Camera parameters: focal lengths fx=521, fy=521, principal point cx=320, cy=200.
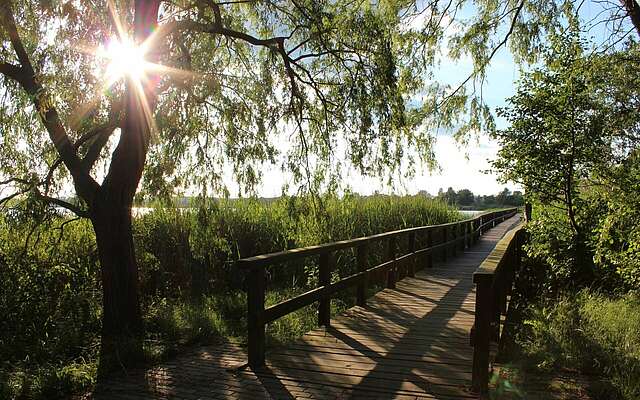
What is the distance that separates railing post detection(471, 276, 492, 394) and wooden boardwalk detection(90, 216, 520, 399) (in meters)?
0.16

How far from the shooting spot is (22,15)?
6.83 m

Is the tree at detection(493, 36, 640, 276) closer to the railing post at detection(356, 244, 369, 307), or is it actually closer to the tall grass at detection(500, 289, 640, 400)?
the tall grass at detection(500, 289, 640, 400)

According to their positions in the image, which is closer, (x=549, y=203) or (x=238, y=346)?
(x=238, y=346)

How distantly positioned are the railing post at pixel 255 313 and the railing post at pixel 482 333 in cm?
190

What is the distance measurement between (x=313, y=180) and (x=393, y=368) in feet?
14.0

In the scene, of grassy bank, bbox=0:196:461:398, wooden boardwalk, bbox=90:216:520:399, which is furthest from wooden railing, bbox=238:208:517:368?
grassy bank, bbox=0:196:461:398

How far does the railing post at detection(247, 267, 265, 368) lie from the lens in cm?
477

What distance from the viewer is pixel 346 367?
4.78m

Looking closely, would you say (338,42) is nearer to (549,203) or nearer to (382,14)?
(382,14)

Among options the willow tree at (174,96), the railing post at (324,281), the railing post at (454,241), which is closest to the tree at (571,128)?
the willow tree at (174,96)

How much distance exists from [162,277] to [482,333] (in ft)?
26.1

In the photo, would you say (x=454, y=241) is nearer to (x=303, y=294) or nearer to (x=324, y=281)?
(x=324, y=281)

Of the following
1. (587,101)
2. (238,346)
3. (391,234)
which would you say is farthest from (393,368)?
(587,101)

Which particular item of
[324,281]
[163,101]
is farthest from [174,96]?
[324,281]
